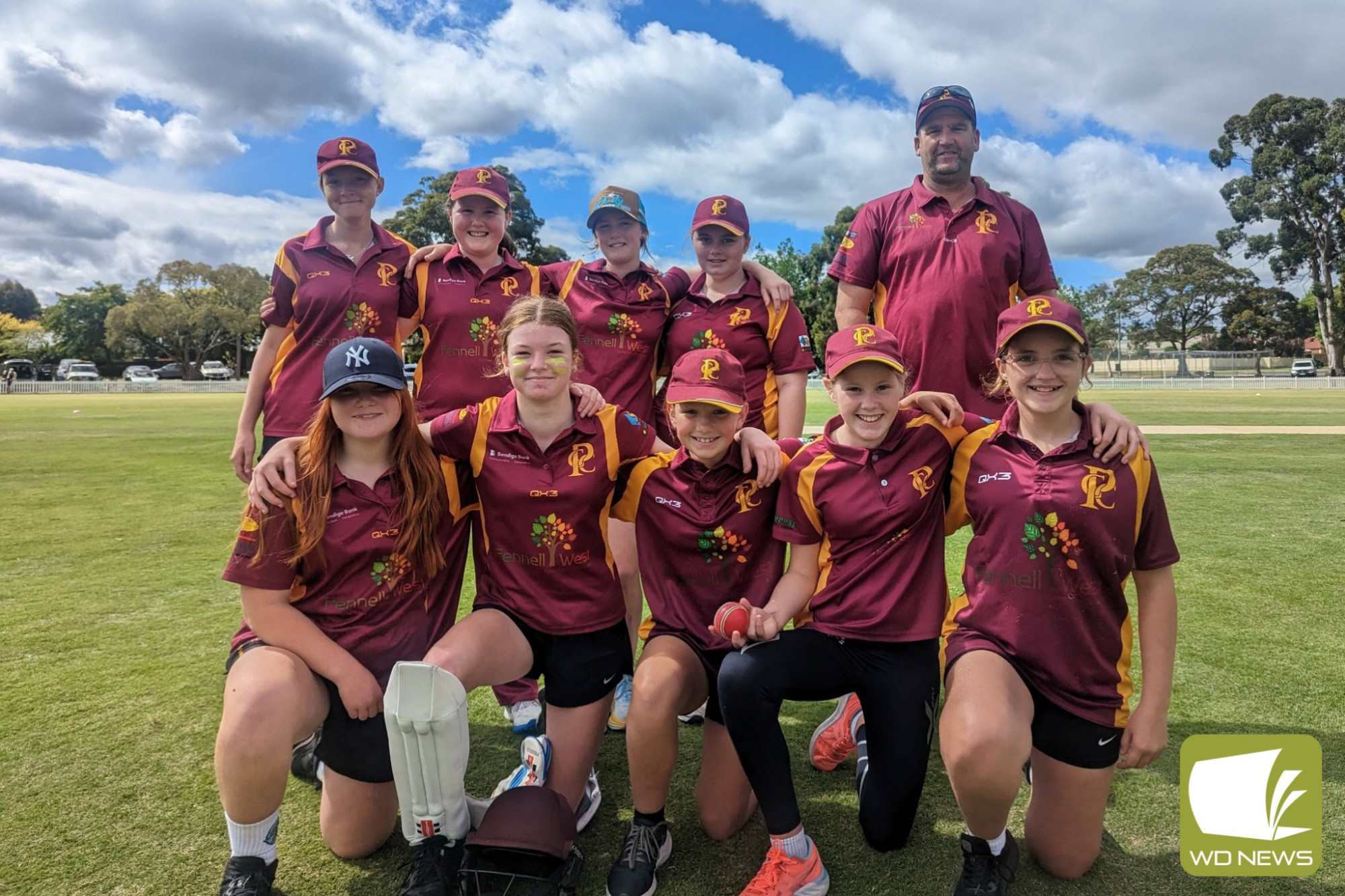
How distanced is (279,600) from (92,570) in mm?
5173

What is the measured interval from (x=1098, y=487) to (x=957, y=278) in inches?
54.6

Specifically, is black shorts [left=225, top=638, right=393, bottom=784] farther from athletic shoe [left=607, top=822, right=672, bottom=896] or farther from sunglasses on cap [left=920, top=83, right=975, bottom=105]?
sunglasses on cap [left=920, top=83, right=975, bottom=105]

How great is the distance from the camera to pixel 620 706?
166 inches

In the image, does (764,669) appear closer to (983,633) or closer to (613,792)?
(983,633)

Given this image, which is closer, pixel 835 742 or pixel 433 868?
pixel 433 868

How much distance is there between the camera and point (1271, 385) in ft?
161

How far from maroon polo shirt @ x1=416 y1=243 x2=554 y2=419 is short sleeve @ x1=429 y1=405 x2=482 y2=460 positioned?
870 millimetres

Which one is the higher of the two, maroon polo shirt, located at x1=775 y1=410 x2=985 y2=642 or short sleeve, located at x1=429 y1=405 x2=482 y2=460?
short sleeve, located at x1=429 y1=405 x2=482 y2=460

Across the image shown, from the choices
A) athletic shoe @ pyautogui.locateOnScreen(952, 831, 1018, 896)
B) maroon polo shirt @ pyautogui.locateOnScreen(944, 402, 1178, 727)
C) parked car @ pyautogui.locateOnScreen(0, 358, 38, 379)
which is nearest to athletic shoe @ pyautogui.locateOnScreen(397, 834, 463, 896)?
athletic shoe @ pyautogui.locateOnScreen(952, 831, 1018, 896)

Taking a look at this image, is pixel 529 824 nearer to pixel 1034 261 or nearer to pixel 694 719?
pixel 694 719

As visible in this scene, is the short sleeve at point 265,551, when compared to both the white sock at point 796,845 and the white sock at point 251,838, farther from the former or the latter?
the white sock at point 796,845

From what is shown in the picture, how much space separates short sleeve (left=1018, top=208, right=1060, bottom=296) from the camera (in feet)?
12.7

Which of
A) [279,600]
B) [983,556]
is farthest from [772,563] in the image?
[279,600]

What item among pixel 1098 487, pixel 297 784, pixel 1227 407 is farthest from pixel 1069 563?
pixel 1227 407
